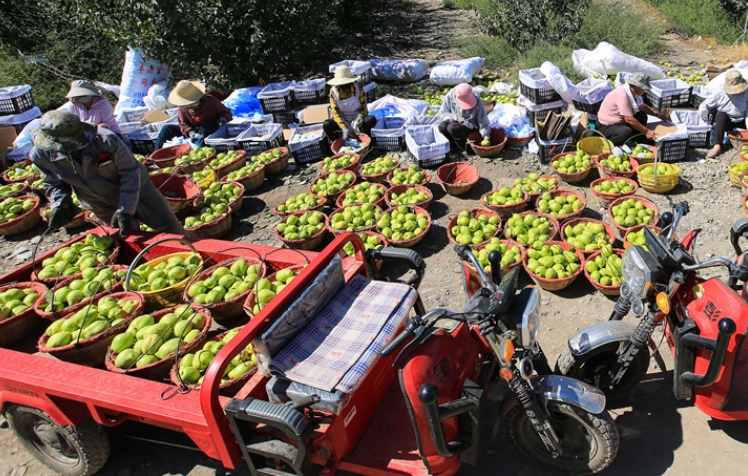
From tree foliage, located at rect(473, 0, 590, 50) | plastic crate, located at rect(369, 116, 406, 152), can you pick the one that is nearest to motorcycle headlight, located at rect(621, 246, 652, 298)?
plastic crate, located at rect(369, 116, 406, 152)

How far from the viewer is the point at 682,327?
303 centimetres

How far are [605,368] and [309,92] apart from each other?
8773 millimetres

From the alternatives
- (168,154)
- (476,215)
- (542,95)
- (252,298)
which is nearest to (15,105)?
(168,154)

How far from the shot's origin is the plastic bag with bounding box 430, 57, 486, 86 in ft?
36.5

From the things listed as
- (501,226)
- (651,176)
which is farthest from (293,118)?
(651,176)

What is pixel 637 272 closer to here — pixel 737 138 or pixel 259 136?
pixel 737 138

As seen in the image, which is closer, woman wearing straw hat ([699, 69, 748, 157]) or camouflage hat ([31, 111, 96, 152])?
camouflage hat ([31, 111, 96, 152])

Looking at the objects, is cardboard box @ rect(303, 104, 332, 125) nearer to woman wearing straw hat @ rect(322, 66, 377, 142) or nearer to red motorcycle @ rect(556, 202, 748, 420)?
woman wearing straw hat @ rect(322, 66, 377, 142)

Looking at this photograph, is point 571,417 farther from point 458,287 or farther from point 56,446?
point 56,446

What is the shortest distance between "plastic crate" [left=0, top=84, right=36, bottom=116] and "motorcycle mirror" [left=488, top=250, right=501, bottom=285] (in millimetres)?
12124

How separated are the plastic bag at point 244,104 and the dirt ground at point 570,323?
2.87m

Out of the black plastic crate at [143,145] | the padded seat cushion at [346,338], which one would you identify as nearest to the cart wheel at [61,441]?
the padded seat cushion at [346,338]

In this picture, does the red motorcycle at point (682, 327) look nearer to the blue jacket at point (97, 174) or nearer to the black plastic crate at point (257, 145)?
the blue jacket at point (97, 174)

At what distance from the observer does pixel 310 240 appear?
6.18 m
